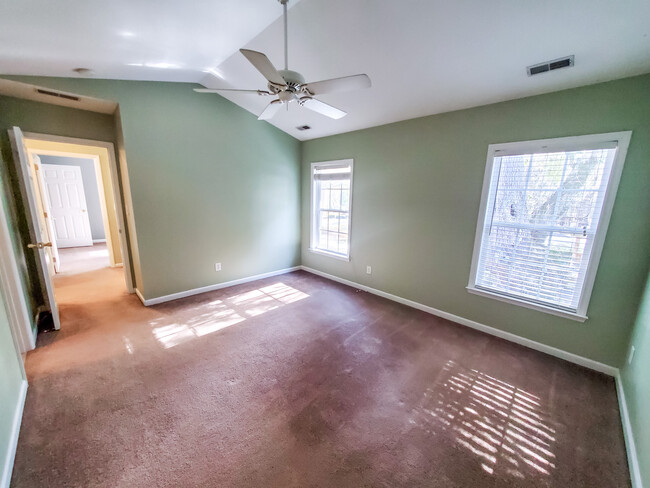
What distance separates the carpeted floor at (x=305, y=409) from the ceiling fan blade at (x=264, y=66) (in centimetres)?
224

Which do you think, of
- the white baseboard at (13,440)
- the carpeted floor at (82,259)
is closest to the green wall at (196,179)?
the white baseboard at (13,440)

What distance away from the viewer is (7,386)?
4.92 feet

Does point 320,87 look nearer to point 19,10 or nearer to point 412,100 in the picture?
point 412,100

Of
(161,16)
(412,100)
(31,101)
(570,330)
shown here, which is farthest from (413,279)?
(31,101)

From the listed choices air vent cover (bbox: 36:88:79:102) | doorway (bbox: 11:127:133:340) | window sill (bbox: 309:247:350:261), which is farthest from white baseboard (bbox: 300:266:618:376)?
air vent cover (bbox: 36:88:79:102)

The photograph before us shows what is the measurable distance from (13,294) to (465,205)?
4491 millimetres

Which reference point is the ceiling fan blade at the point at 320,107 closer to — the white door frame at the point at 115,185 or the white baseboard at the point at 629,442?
the white door frame at the point at 115,185

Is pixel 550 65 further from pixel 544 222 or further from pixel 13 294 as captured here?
pixel 13 294

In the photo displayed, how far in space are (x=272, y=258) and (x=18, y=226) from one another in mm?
3042

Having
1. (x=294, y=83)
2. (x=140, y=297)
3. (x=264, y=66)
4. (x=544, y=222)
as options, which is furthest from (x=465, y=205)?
(x=140, y=297)

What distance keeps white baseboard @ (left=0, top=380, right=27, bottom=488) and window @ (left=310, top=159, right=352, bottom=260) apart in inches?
140

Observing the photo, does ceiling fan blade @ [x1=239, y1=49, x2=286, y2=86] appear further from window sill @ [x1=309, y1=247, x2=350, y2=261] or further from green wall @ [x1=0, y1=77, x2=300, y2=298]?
window sill @ [x1=309, y1=247, x2=350, y2=261]

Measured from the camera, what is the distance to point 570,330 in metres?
2.28

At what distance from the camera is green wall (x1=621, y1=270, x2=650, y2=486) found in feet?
4.25
